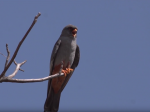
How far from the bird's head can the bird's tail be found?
126 cm

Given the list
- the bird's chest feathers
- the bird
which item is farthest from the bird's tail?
the bird's chest feathers

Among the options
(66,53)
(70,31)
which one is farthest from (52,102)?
(70,31)

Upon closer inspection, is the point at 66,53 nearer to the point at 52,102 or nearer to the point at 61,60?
the point at 61,60

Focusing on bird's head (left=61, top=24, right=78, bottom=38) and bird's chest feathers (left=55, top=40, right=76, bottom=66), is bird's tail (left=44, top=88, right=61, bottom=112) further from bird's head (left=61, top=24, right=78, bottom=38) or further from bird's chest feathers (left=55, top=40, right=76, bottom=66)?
bird's head (left=61, top=24, right=78, bottom=38)

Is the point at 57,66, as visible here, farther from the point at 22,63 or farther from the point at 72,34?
the point at 22,63

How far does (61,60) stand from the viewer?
293 inches

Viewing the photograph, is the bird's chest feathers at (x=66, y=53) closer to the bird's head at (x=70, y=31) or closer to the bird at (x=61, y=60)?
the bird at (x=61, y=60)

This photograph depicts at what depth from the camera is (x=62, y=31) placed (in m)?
7.91

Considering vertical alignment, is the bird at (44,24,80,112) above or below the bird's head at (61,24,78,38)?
below

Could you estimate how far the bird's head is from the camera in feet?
25.2

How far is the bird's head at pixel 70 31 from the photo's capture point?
25.2 feet

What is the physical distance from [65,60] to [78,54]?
24.6 inches

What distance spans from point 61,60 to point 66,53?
0.18 m

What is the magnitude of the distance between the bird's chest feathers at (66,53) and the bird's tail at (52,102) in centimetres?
77
